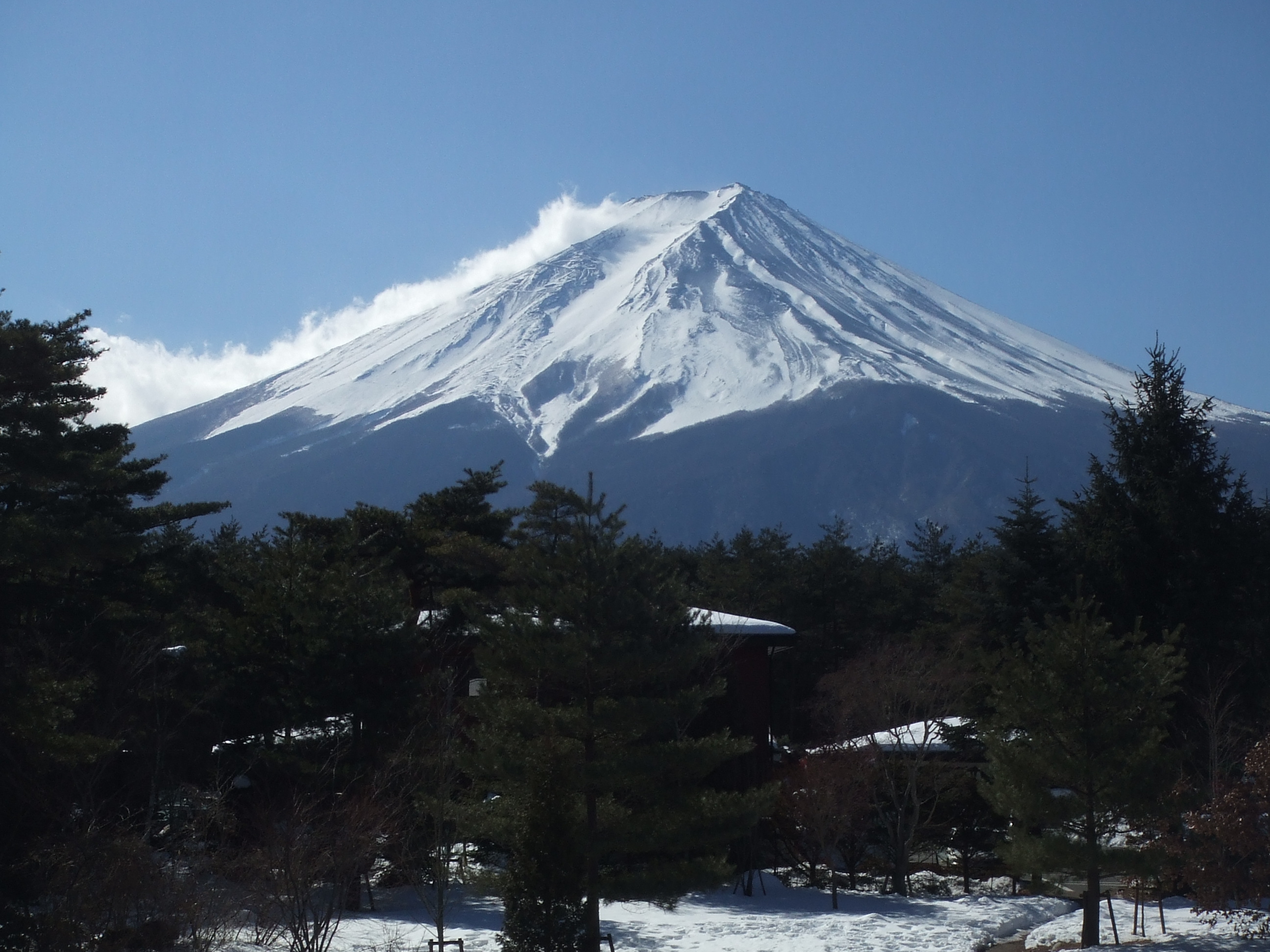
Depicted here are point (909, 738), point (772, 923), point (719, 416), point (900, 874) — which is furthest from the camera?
point (719, 416)

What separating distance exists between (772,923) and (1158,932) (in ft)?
18.4

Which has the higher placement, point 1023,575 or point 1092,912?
point 1023,575

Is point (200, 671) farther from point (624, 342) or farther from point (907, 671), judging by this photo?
point (624, 342)

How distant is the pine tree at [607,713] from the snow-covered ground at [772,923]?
193 centimetres

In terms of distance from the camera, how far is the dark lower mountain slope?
490ft

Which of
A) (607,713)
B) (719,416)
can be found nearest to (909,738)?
(607,713)

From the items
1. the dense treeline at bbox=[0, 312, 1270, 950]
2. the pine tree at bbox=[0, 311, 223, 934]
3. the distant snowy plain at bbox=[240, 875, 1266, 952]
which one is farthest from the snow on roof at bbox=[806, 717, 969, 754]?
the pine tree at bbox=[0, 311, 223, 934]

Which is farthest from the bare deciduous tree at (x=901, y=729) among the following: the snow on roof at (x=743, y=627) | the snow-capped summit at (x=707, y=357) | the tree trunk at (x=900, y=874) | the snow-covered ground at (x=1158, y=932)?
the snow-capped summit at (x=707, y=357)

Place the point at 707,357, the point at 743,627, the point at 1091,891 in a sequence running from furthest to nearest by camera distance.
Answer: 1. the point at 707,357
2. the point at 743,627
3. the point at 1091,891

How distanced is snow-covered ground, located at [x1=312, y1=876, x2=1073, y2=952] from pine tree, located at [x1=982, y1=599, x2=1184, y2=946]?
208 cm

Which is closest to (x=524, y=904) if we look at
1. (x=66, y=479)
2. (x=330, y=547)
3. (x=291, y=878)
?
(x=291, y=878)

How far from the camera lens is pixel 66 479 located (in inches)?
572

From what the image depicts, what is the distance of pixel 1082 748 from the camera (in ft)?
49.9

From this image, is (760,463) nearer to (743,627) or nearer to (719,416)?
(719,416)
